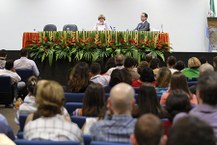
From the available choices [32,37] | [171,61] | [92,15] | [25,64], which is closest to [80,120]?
[171,61]

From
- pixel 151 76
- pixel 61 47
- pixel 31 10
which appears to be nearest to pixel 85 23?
pixel 31 10

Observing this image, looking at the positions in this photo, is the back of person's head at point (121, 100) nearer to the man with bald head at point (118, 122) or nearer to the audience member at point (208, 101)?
the man with bald head at point (118, 122)

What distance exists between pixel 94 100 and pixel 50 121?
0.82m

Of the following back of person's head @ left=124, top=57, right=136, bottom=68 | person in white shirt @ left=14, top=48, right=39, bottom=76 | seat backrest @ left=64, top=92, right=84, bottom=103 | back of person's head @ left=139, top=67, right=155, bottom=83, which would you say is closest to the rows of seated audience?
seat backrest @ left=64, top=92, right=84, bottom=103

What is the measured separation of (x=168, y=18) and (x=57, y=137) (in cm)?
1210

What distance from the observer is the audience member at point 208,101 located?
9.76 feet

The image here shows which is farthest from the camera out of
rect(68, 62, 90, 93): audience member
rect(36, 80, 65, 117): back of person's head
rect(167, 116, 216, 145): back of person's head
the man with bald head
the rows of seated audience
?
rect(68, 62, 90, 93): audience member

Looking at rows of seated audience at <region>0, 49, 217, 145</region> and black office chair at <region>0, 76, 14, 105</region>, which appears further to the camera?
black office chair at <region>0, 76, 14, 105</region>

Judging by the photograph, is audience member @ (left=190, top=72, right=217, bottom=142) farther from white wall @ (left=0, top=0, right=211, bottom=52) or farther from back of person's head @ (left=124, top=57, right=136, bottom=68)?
white wall @ (left=0, top=0, right=211, bottom=52)

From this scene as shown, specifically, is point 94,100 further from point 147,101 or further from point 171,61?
point 171,61

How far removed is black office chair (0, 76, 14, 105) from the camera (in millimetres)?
8056

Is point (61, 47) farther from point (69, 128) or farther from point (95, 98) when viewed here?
point (69, 128)

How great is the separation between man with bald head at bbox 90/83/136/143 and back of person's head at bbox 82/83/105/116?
0.82 meters

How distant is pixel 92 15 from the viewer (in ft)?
47.4
